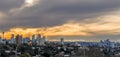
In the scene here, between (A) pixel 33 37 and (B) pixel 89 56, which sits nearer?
(B) pixel 89 56

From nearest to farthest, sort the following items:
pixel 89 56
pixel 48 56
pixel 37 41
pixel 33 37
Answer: pixel 89 56
pixel 48 56
pixel 37 41
pixel 33 37

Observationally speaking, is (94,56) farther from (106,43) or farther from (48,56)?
(106,43)

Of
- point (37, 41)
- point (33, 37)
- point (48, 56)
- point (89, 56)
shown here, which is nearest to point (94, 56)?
point (89, 56)

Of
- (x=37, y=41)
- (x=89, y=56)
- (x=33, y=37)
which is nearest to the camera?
(x=89, y=56)

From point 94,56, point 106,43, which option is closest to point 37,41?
point 106,43

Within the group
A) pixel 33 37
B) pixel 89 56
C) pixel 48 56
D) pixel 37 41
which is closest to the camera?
pixel 89 56

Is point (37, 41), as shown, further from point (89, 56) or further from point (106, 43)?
point (89, 56)

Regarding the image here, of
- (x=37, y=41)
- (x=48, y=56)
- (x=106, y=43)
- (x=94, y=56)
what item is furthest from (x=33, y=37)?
(x=94, y=56)

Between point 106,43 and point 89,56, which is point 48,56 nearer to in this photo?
point 89,56

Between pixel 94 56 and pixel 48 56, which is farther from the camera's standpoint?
pixel 48 56
